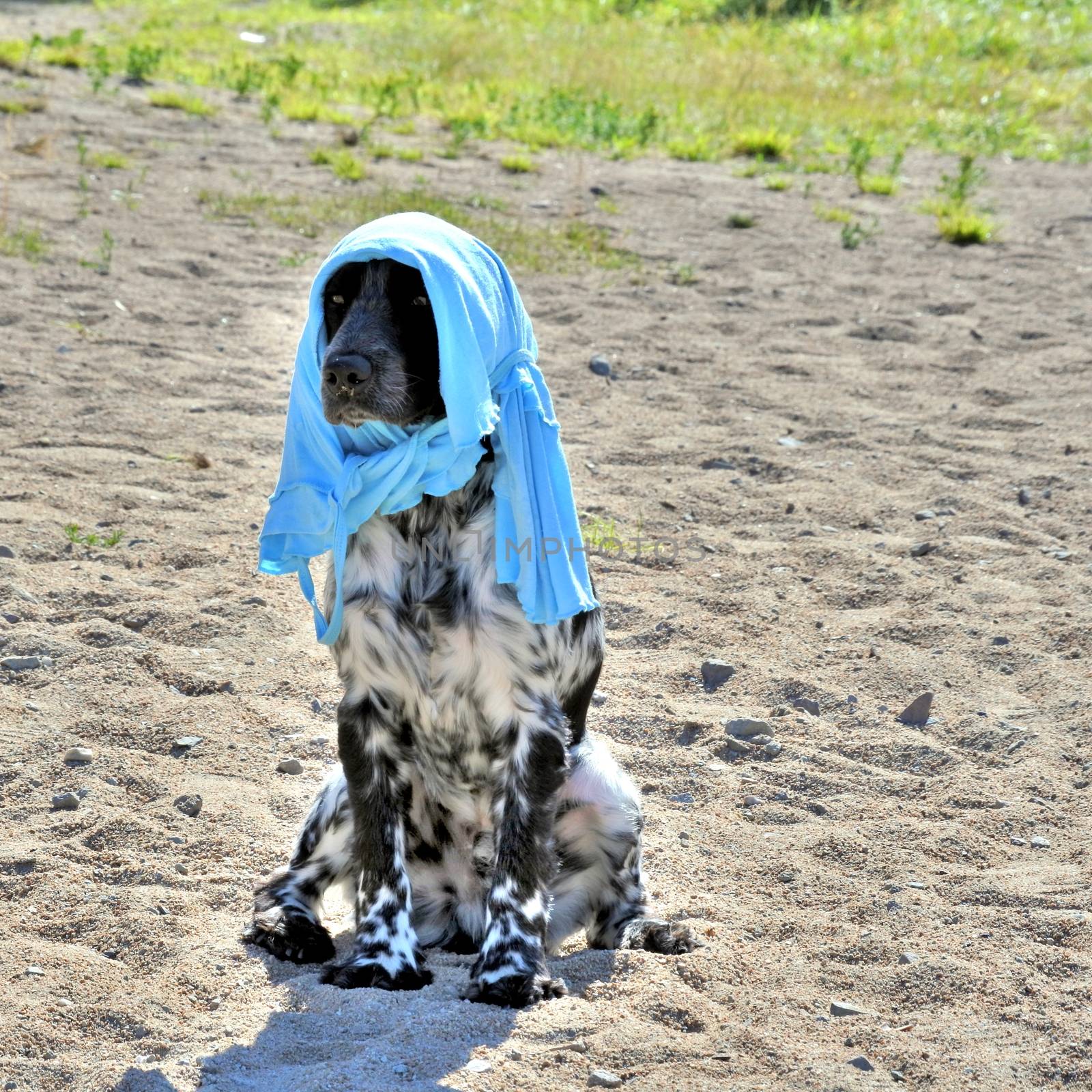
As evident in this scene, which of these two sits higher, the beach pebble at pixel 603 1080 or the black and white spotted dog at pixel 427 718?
the black and white spotted dog at pixel 427 718

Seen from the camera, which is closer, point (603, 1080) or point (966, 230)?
point (603, 1080)

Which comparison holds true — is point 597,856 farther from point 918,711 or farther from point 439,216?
point 439,216

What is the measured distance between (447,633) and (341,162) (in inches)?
356

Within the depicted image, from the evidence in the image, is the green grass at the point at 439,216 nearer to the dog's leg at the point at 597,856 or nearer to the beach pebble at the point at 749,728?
the beach pebble at the point at 749,728

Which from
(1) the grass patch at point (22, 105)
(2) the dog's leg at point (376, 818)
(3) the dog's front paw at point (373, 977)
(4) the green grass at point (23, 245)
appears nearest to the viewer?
(3) the dog's front paw at point (373, 977)

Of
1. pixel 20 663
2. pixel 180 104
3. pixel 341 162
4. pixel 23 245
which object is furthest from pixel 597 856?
pixel 180 104

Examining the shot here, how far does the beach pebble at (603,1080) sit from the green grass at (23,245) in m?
7.74

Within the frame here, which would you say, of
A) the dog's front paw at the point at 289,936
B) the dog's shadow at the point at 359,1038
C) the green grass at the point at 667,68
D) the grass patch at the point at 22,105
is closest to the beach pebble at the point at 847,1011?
the dog's shadow at the point at 359,1038

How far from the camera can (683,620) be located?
19.9ft

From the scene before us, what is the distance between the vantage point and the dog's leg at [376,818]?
3979 millimetres

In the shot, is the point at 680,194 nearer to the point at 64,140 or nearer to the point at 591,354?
the point at 591,354

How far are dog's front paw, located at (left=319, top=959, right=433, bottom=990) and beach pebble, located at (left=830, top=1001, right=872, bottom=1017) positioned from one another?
1052 millimetres

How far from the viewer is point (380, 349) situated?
383cm

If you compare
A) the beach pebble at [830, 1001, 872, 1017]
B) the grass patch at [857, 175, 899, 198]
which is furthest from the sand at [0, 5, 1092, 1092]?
the grass patch at [857, 175, 899, 198]
